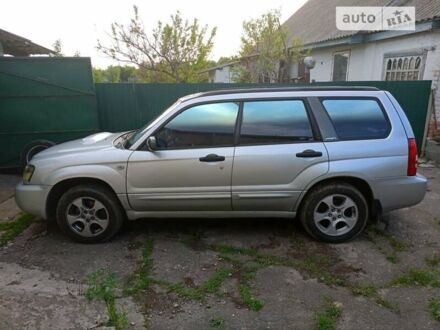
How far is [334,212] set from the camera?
11.9 feet

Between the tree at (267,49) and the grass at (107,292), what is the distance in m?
10.2

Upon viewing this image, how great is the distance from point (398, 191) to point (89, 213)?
3306 millimetres

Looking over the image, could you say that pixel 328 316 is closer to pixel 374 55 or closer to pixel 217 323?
pixel 217 323

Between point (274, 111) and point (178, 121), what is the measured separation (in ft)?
3.37

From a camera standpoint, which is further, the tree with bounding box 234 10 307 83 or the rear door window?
the tree with bounding box 234 10 307 83

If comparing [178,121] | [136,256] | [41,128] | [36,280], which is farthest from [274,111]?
[41,128]

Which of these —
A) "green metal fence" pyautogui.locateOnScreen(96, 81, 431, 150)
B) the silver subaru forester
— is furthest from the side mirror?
"green metal fence" pyautogui.locateOnScreen(96, 81, 431, 150)

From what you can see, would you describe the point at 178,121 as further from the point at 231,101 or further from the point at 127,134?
the point at 127,134

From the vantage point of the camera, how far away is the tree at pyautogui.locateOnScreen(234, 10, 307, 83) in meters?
11.4

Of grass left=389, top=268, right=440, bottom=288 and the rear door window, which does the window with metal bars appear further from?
grass left=389, top=268, right=440, bottom=288

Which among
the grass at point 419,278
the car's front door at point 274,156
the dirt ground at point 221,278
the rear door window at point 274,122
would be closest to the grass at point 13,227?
the dirt ground at point 221,278

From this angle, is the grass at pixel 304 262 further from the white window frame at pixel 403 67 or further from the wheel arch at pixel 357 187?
the white window frame at pixel 403 67

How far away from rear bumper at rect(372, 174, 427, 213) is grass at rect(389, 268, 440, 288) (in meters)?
0.72

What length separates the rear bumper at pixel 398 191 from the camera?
11.6 feet
